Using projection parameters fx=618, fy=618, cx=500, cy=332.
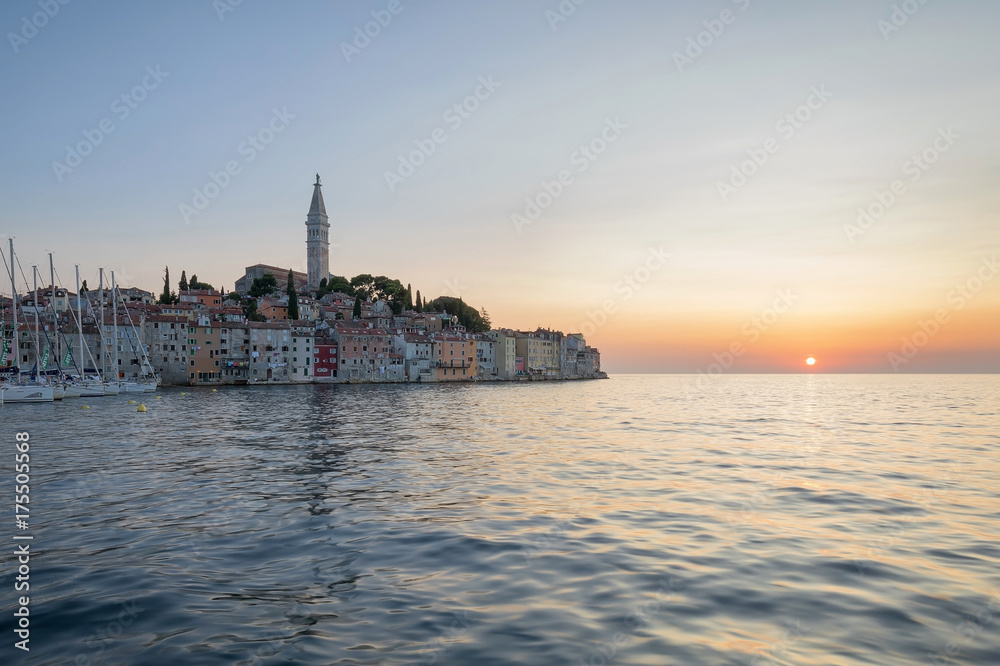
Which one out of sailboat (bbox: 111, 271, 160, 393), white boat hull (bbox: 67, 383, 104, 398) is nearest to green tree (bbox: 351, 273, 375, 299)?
sailboat (bbox: 111, 271, 160, 393)

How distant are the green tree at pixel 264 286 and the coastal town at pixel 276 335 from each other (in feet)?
0.67

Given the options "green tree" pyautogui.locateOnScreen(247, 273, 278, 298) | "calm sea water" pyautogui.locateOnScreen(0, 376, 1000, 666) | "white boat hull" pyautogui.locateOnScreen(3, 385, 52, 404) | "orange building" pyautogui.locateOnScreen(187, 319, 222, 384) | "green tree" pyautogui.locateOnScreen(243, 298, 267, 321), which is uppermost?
"green tree" pyautogui.locateOnScreen(247, 273, 278, 298)

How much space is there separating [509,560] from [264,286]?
117m

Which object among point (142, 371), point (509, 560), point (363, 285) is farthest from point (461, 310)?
point (509, 560)

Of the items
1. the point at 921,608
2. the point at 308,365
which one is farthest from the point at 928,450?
the point at 308,365

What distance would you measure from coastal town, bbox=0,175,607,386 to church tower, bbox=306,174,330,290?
0.92 ft

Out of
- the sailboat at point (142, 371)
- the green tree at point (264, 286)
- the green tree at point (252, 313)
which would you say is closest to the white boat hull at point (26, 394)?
the sailboat at point (142, 371)

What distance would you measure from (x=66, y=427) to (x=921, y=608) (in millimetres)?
31337

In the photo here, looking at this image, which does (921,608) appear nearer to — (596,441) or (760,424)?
(596,441)

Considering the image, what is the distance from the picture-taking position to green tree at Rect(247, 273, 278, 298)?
115 metres

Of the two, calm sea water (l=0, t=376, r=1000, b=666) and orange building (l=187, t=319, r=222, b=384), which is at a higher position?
orange building (l=187, t=319, r=222, b=384)

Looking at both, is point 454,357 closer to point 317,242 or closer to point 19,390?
point 317,242

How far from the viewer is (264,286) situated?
115438 mm

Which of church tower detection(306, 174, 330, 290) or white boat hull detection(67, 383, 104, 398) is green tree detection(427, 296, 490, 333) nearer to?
church tower detection(306, 174, 330, 290)
